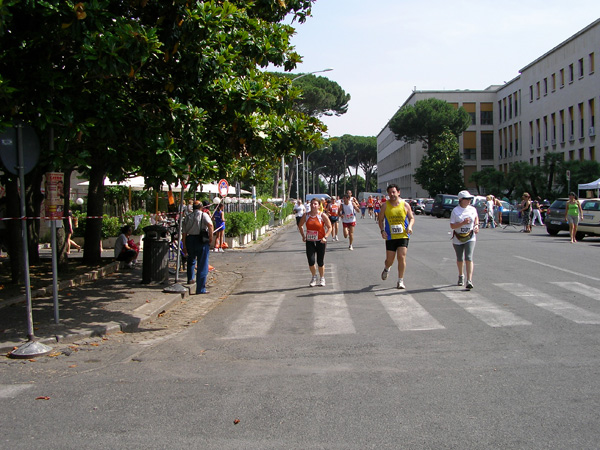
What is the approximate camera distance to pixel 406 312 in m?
8.69

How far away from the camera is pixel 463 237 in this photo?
34.9 feet

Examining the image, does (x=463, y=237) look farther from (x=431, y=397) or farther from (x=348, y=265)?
(x=431, y=397)

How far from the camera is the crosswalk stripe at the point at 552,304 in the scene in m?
7.84

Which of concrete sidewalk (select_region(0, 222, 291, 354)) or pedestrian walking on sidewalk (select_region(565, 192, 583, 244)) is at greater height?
pedestrian walking on sidewalk (select_region(565, 192, 583, 244))

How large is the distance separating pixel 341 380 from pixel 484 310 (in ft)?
12.7

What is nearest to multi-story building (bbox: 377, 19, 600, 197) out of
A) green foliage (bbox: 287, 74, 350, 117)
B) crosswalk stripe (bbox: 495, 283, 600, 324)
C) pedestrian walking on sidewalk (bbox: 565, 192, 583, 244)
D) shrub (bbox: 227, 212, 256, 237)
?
green foliage (bbox: 287, 74, 350, 117)

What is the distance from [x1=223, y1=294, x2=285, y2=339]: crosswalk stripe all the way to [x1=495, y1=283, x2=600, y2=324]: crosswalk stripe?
12.5 ft

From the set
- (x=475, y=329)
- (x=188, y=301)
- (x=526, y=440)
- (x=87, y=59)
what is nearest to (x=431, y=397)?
(x=526, y=440)

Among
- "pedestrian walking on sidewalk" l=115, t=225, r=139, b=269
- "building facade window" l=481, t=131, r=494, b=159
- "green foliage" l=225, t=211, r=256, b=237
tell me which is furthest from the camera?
"building facade window" l=481, t=131, r=494, b=159

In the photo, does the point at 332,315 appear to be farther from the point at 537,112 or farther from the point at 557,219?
the point at 537,112

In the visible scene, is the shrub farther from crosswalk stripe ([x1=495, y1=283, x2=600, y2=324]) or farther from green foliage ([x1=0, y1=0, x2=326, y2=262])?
crosswalk stripe ([x1=495, y1=283, x2=600, y2=324])

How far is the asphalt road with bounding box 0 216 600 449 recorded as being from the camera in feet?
13.7

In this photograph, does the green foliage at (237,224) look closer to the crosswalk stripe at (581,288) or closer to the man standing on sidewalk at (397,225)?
the man standing on sidewalk at (397,225)

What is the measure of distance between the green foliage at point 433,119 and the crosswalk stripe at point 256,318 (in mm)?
65362
